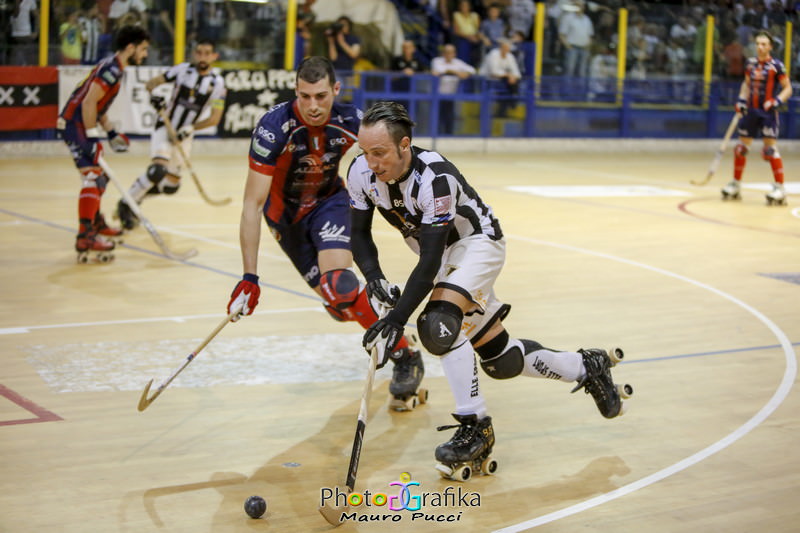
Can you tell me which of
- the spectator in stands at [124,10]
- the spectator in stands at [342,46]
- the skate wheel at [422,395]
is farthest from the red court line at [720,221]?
the spectator in stands at [124,10]

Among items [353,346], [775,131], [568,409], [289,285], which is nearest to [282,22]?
[775,131]

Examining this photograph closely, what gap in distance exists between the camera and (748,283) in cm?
957

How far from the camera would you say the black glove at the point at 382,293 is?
4.91 metres

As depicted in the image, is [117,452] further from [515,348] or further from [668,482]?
[668,482]

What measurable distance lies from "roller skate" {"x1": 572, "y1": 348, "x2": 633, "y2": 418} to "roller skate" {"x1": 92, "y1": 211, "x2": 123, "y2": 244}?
589cm

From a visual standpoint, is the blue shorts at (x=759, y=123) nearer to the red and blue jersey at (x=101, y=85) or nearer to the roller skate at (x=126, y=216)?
the roller skate at (x=126, y=216)

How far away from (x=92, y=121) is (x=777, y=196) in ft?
30.4

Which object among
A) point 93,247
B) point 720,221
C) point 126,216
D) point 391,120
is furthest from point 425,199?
point 720,221

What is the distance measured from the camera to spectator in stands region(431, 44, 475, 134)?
20750 mm

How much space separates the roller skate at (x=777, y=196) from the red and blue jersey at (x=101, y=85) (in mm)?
9027

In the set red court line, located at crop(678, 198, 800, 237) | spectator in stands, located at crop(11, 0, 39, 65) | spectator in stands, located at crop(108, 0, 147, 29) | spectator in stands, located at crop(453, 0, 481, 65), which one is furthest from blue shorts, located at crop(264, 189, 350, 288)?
spectator in stands, located at crop(453, 0, 481, 65)

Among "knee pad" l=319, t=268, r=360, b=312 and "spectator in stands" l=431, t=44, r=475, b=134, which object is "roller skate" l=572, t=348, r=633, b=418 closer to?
"knee pad" l=319, t=268, r=360, b=312

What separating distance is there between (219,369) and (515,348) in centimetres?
Result: 204

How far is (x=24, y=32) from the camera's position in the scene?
56.2 feet
